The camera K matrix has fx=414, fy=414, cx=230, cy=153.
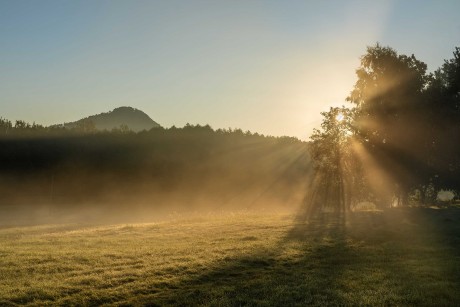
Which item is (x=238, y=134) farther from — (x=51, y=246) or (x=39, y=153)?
(x=51, y=246)

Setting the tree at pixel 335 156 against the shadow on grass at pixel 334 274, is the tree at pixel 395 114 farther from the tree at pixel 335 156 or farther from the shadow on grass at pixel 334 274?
the shadow on grass at pixel 334 274

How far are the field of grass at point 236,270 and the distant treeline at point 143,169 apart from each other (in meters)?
59.5

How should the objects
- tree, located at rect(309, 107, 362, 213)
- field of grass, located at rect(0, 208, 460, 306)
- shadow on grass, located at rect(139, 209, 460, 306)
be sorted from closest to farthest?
1. field of grass, located at rect(0, 208, 460, 306)
2. shadow on grass, located at rect(139, 209, 460, 306)
3. tree, located at rect(309, 107, 362, 213)

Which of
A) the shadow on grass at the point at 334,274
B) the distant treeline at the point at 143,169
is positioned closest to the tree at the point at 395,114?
the shadow on grass at the point at 334,274

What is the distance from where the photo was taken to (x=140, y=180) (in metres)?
90.2

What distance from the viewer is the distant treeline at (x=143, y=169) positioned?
268 ft

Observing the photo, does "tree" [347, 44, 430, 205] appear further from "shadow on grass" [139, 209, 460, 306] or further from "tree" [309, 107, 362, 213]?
"shadow on grass" [139, 209, 460, 306]

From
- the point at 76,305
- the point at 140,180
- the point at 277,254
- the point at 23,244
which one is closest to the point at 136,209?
the point at 140,180

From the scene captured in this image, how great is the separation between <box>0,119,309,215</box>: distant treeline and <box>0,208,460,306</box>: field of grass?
59.5 m

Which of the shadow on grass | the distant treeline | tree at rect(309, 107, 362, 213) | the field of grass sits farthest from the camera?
the distant treeline

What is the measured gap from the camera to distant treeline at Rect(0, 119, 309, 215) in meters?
81.8

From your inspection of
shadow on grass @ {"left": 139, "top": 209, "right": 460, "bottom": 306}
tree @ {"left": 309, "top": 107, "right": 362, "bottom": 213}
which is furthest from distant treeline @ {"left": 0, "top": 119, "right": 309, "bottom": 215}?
shadow on grass @ {"left": 139, "top": 209, "right": 460, "bottom": 306}

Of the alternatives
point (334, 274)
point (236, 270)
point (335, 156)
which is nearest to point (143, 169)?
point (335, 156)

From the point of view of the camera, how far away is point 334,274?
16.9m
